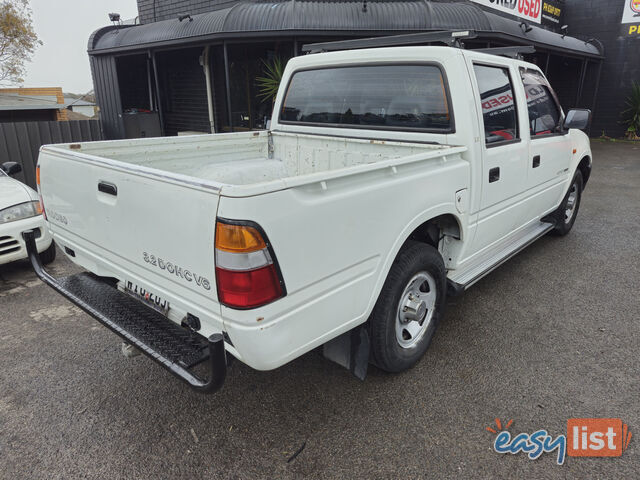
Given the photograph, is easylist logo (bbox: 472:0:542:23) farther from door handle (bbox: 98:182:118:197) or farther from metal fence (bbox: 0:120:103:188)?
door handle (bbox: 98:182:118:197)

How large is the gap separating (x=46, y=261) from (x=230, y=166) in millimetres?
2880

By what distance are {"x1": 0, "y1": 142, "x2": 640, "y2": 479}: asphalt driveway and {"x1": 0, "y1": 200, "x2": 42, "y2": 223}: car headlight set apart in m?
0.92

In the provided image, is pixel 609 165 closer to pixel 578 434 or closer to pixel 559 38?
pixel 559 38

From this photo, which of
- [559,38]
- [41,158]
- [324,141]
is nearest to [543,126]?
[324,141]

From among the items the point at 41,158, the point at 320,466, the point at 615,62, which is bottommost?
the point at 320,466

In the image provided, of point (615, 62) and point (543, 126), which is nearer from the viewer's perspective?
point (543, 126)

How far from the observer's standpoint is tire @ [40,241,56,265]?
4.95 meters

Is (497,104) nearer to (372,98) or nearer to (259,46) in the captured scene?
(372,98)

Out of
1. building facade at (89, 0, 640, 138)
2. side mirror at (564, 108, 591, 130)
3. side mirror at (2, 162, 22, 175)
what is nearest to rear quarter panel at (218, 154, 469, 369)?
side mirror at (564, 108, 591, 130)

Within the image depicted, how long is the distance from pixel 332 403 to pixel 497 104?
96.4 inches

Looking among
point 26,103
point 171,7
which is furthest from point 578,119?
point 26,103

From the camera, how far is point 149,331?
234 cm

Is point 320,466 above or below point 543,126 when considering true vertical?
below

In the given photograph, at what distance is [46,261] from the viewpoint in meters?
5.02
